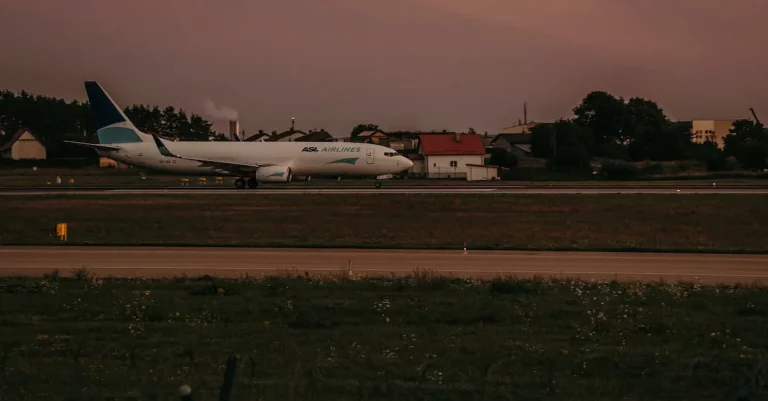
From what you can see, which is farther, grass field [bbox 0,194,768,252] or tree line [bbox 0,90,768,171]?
tree line [bbox 0,90,768,171]

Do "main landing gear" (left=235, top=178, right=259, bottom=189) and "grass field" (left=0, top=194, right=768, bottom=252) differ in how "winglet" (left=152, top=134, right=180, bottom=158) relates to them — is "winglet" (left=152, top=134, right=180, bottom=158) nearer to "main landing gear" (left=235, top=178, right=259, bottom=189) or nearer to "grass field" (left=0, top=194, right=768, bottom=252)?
"main landing gear" (left=235, top=178, right=259, bottom=189)

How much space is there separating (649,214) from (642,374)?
101 ft

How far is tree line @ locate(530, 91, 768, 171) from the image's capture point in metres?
98.8

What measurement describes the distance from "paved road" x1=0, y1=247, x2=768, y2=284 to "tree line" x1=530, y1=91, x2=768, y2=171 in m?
72.0

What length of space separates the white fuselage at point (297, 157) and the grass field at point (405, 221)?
455 inches

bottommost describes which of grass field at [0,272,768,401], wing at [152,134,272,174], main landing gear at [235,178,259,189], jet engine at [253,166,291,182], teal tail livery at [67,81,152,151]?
grass field at [0,272,768,401]

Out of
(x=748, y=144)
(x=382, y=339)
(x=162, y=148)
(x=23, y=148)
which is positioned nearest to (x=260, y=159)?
(x=162, y=148)

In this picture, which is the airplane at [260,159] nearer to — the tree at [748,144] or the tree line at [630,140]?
the tree line at [630,140]

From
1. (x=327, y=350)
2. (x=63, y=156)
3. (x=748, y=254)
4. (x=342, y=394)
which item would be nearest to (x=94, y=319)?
(x=327, y=350)

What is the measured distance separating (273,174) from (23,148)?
83.3 meters

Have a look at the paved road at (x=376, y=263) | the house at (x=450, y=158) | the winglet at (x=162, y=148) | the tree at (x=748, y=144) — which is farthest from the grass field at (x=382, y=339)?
the tree at (x=748, y=144)

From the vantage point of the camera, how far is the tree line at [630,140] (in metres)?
98.8

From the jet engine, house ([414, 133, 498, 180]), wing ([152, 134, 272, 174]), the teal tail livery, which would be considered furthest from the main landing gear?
house ([414, 133, 498, 180])

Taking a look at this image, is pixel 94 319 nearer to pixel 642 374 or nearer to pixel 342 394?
pixel 342 394
